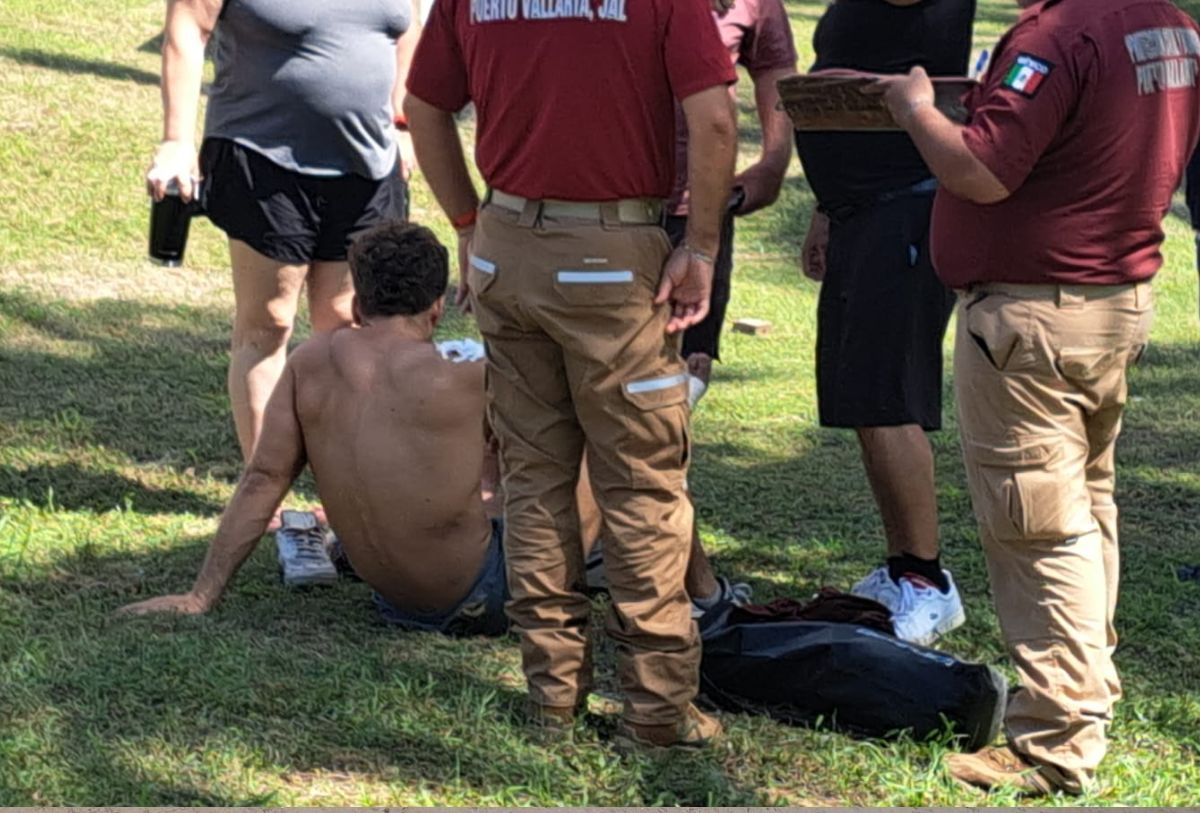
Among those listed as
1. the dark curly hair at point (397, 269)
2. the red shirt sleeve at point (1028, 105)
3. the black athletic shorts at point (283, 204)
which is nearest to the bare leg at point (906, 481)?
the dark curly hair at point (397, 269)

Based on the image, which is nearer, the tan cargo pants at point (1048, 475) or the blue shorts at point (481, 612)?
the tan cargo pants at point (1048, 475)

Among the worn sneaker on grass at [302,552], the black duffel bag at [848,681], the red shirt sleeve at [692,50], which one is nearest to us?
the red shirt sleeve at [692,50]

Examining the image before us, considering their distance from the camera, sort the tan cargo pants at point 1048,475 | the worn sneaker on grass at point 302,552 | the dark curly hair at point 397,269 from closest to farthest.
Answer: the tan cargo pants at point 1048,475
the dark curly hair at point 397,269
the worn sneaker on grass at point 302,552

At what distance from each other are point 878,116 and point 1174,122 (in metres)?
0.63

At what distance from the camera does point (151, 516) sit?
5.70 meters

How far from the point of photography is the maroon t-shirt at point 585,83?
364cm

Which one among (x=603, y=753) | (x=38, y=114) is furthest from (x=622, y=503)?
(x=38, y=114)

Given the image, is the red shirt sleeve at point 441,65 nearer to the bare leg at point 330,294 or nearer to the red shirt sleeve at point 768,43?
the red shirt sleeve at point 768,43

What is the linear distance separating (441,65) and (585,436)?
34.9 inches

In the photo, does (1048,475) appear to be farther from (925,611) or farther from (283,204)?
(283,204)

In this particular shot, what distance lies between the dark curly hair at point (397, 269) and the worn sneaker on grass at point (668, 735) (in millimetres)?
1256

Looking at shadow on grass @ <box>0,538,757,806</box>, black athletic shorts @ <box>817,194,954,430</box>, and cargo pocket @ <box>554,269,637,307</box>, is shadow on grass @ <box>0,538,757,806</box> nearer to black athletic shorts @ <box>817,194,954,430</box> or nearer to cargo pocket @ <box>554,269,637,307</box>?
cargo pocket @ <box>554,269,637,307</box>

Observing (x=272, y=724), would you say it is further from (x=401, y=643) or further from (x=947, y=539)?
(x=947, y=539)

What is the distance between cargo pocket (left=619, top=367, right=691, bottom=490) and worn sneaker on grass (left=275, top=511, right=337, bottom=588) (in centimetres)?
145
